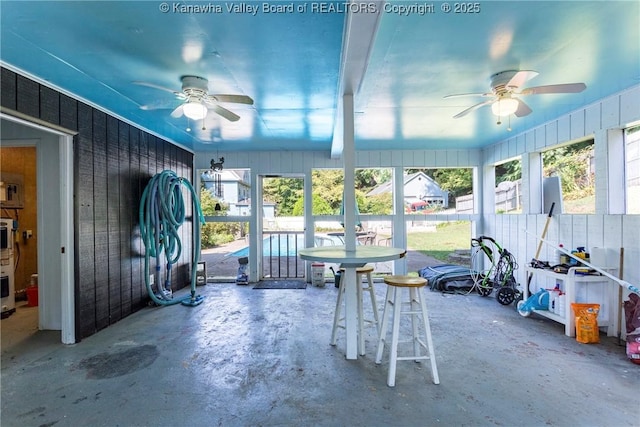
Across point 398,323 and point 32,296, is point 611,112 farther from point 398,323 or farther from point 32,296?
point 32,296

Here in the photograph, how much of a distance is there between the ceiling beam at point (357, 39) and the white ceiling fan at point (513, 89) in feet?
3.14

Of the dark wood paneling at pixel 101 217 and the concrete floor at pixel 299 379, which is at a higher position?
the dark wood paneling at pixel 101 217

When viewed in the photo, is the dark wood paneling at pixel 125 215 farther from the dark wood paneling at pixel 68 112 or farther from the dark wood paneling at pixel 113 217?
the dark wood paneling at pixel 68 112

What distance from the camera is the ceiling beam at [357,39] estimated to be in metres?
1.48

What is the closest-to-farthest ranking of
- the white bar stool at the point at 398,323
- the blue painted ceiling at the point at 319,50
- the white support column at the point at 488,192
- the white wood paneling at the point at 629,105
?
the blue painted ceiling at the point at 319,50 → the white bar stool at the point at 398,323 → the white wood paneling at the point at 629,105 → the white support column at the point at 488,192

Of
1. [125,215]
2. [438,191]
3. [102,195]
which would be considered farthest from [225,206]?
[438,191]

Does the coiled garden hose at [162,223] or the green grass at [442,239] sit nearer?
the coiled garden hose at [162,223]

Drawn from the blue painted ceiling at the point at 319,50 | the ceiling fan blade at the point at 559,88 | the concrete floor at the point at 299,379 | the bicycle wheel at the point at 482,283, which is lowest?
the concrete floor at the point at 299,379

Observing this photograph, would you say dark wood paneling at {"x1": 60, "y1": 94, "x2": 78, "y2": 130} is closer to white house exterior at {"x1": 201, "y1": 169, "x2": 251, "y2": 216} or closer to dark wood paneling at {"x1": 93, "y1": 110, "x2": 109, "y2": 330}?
dark wood paneling at {"x1": 93, "y1": 110, "x2": 109, "y2": 330}

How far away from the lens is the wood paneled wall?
9.05 feet

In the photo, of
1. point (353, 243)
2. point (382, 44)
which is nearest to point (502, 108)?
point (382, 44)

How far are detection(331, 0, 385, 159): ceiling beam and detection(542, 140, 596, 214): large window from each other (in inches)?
Result: 117

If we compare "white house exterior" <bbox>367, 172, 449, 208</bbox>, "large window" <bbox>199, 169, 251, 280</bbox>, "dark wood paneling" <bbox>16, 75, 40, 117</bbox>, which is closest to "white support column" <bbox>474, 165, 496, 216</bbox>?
"white house exterior" <bbox>367, 172, 449, 208</bbox>

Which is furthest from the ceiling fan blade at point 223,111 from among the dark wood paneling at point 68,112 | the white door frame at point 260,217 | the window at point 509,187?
the window at point 509,187
